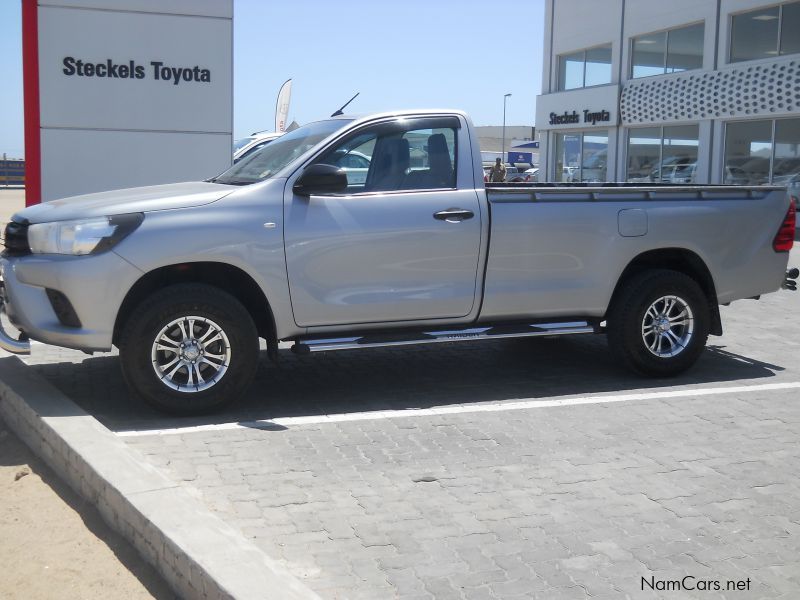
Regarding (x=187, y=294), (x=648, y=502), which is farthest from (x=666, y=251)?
(x=187, y=294)

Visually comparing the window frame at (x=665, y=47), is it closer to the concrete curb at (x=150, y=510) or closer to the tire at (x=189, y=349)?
the tire at (x=189, y=349)

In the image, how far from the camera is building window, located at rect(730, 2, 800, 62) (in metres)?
25.1

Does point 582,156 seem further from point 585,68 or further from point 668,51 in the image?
point 668,51

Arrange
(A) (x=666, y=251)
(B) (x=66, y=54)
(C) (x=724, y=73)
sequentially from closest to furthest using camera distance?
(A) (x=666, y=251) < (B) (x=66, y=54) < (C) (x=724, y=73)

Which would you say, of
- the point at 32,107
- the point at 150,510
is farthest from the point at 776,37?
the point at 150,510

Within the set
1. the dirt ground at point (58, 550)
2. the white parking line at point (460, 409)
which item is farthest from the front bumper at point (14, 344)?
the dirt ground at point (58, 550)

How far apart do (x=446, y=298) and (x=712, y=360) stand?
2.84m

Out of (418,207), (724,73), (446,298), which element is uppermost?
(724,73)

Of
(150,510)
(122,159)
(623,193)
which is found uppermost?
(122,159)

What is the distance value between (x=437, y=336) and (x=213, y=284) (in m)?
1.55

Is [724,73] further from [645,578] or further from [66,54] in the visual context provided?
[645,578]

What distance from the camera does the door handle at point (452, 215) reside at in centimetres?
665

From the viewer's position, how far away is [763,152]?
25.9 metres

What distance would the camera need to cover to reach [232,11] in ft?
33.3
